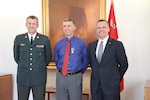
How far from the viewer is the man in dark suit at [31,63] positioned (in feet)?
9.19

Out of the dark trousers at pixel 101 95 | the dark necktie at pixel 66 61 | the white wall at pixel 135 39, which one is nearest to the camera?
the dark trousers at pixel 101 95

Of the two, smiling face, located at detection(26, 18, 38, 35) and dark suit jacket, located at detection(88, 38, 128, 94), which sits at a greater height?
smiling face, located at detection(26, 18, 38, 35)

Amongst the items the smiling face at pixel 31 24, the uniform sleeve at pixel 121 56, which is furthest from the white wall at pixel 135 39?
the smiling face at pixel 31 24

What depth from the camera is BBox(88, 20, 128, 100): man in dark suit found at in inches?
101

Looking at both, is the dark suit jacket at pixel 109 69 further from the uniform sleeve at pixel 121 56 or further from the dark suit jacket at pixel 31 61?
the dark suit jacket at pixel 31 61

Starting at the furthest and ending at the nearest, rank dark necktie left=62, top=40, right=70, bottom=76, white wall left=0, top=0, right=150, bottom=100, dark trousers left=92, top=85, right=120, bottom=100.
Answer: white wall left=0, top=0, right=150, bottom=100 < dark necktie left=62, top=40, right=70, bottom=76 < dark trousers left=92, top=85, right=120, bottom=100

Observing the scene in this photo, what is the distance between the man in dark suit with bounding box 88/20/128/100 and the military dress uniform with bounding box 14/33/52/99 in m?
0.61

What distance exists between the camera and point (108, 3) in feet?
13.0

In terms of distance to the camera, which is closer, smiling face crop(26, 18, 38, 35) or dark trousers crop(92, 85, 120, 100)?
dark trousers crop(92, 85, 120, 100)

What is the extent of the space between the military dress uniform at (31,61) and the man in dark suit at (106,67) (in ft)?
2.02

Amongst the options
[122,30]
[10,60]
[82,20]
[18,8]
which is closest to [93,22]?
[82,20]

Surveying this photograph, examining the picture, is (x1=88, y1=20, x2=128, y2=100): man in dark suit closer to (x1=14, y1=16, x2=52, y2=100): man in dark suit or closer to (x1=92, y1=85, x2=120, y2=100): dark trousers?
(x1=92, y1=85, x2=120, y2=100): dark trousers

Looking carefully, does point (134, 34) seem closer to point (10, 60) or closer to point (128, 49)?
point (128, 49)

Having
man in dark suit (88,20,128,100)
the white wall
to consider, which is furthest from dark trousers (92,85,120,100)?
the white wall
